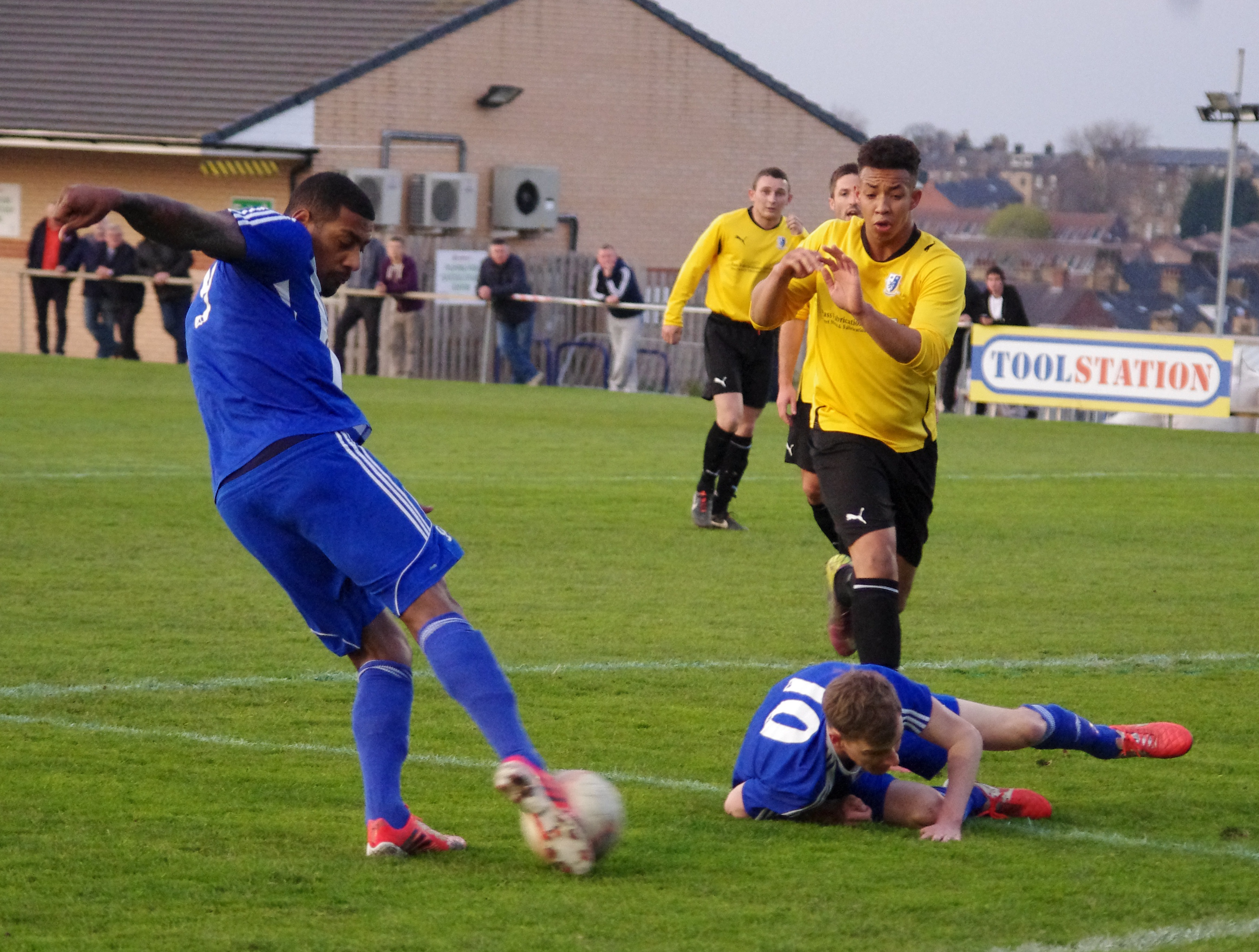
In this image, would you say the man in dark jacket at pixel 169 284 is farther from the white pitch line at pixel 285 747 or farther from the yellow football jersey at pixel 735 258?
the white pitch line at pixel 285 747

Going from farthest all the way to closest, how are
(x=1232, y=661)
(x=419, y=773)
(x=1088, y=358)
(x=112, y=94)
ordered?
(x=112, y=94), (x=1088, y=358), (x=1232, y=661), (x=419, y=773)

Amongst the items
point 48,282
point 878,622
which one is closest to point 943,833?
point 878,622

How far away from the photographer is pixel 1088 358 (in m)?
21.2

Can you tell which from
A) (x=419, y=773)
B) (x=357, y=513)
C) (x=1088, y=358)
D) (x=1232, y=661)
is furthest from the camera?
(x=1088, y=358)

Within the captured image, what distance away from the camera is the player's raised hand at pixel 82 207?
13.6 feet

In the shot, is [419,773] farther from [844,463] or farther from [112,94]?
[112,94]

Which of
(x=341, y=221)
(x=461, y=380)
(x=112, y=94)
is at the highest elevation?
(x=112, y=94)

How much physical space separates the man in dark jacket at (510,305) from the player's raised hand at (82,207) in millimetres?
21134

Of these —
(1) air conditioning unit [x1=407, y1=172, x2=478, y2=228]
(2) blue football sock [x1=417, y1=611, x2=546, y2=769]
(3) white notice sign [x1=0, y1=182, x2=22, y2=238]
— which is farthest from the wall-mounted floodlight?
(2) blue football sock [x1=417, y1=611, x2=546, y2=769]

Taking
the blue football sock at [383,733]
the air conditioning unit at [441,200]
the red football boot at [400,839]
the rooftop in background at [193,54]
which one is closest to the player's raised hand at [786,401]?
the blue football sock at [383,733]

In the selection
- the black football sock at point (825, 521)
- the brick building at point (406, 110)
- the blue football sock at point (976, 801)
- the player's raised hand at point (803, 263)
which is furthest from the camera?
the brick building at point (406, 110)

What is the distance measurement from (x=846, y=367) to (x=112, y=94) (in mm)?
28933

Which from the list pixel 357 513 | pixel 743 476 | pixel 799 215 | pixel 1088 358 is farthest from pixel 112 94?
pixel 357 513

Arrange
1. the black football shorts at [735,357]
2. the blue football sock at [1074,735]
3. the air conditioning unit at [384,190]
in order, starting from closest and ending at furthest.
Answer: the blue football sock at [1074,735]
the black football shorts at [735,357]
the air conditioning unit at [384,190]
